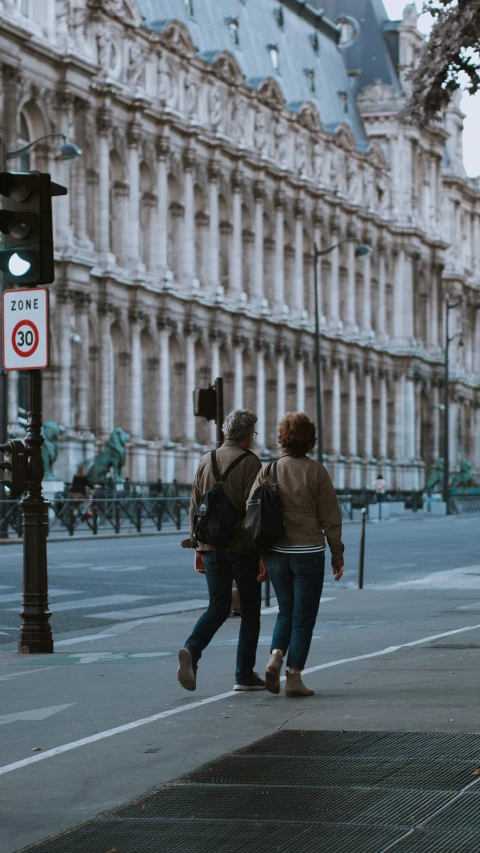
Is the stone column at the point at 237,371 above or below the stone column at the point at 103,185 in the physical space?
below

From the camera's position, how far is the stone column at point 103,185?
189 feet

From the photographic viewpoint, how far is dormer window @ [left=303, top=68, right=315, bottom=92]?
85.4 metres

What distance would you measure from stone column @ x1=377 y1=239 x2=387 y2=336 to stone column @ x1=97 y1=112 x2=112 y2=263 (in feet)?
116

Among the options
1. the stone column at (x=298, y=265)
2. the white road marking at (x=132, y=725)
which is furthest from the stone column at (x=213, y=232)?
the white road marking at (x=132, y=725)

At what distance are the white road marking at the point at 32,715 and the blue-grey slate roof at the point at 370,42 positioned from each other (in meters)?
87.0

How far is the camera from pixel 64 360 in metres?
54.0

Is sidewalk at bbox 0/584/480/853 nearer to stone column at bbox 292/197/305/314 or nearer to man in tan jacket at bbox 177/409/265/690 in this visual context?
man in tan jacket at bbox 177/409/265/690

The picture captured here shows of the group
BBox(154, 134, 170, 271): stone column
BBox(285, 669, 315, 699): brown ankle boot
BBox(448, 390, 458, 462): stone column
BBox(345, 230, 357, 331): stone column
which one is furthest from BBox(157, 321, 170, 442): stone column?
BBox(285, 669, 315, 699): brown ankle boot

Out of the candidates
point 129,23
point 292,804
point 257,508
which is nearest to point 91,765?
point 292,804

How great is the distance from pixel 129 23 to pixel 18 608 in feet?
146

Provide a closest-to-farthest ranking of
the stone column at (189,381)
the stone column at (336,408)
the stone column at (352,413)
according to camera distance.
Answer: the stone column at (189,381), the stone column at (336,408), the stone column at (352,413)

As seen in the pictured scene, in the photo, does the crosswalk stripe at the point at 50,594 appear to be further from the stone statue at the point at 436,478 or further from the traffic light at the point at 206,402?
the stone statue at the point at 436,478

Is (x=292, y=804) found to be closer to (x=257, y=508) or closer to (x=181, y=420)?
(x=257, y=508)

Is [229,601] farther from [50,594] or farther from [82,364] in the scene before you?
[82,364]
